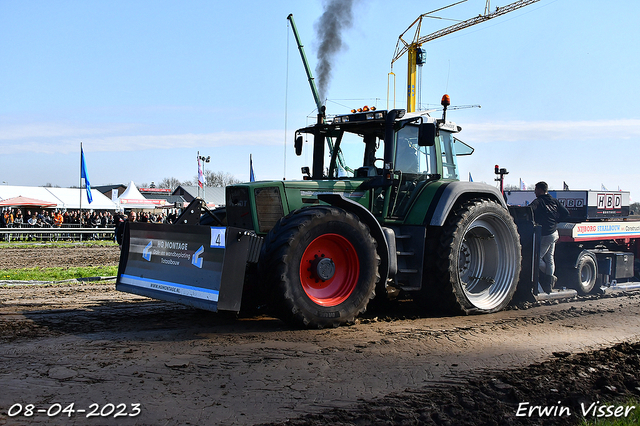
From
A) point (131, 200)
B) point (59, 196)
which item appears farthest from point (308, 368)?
point (131, 200)

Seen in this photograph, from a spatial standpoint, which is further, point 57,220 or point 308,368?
point 57,220

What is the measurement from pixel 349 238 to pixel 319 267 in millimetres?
484

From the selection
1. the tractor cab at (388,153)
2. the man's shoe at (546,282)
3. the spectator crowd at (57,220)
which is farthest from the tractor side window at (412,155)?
the spectator crowd at (57,220)

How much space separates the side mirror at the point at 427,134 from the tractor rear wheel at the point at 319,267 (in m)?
1.58

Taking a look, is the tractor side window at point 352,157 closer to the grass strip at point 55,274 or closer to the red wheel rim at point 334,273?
the red wheel rim at point 334,273

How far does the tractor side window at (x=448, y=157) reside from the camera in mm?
8297

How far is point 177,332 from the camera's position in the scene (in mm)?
6227

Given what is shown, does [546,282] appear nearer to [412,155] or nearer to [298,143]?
[412,155]

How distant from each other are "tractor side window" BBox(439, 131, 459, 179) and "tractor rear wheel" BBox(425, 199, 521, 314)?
58 cm

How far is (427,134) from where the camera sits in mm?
7309

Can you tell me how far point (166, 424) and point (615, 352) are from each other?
14.3ft

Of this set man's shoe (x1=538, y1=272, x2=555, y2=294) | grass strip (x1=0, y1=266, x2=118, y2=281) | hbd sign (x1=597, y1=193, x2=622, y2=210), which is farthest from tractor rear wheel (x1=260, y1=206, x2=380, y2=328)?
grass strip (x1=0, y1=266, x2=118, y2=281)

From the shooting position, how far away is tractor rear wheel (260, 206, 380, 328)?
5.93 meters

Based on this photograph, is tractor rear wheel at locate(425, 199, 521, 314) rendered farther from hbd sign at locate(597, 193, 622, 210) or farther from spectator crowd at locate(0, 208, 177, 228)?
spectator crowd at locate(0, 208, 177, 228)
